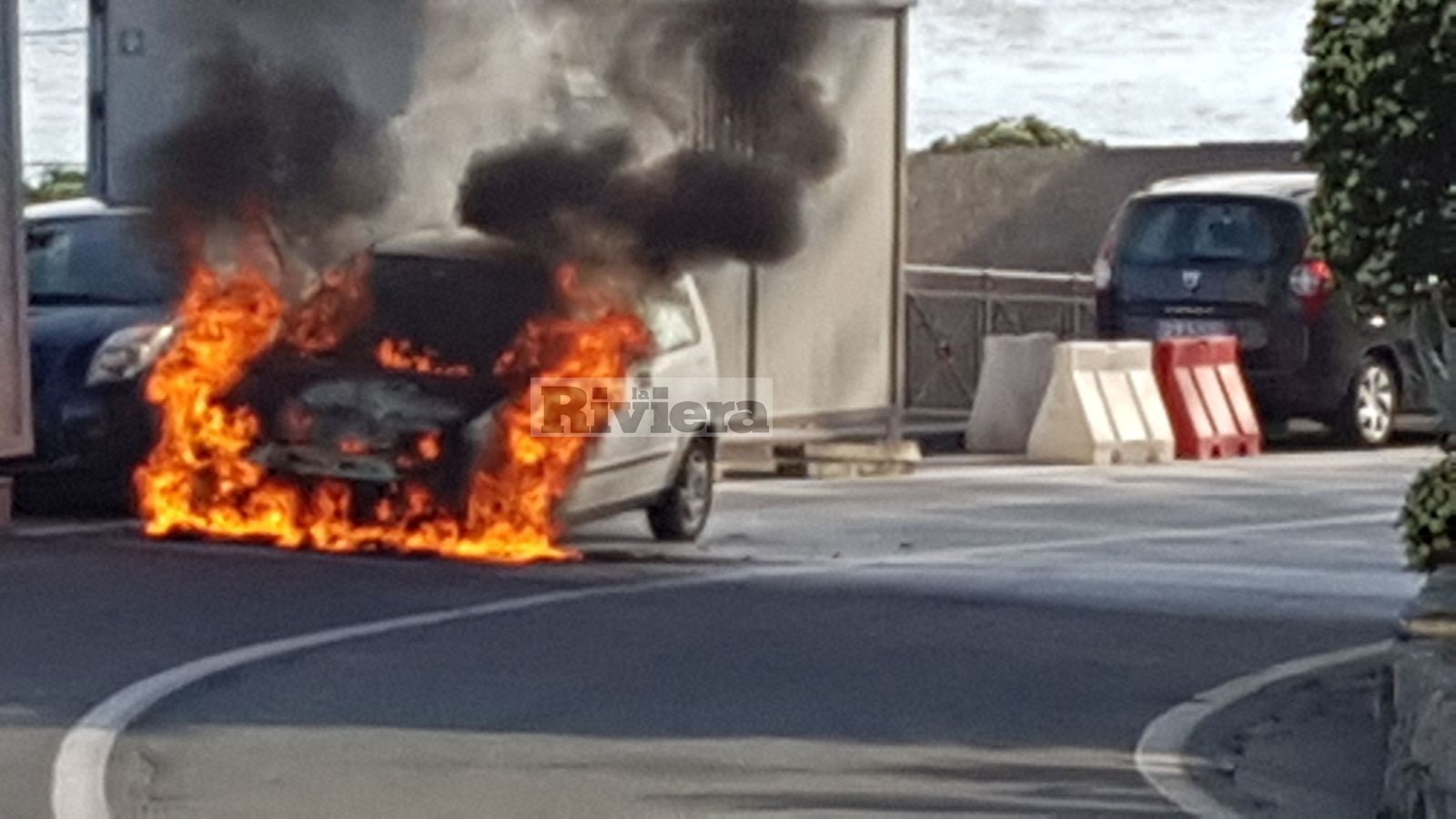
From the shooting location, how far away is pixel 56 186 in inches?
1154

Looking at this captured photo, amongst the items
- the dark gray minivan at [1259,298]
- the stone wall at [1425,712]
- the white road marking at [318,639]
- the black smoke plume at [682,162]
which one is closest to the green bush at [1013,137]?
the dark gray minivan at [1259,298]

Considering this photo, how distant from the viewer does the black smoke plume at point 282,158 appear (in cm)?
1962

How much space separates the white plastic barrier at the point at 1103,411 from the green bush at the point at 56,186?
7529mm

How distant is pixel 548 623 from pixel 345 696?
2387 mm

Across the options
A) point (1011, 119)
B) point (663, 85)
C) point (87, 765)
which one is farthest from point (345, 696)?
point (1011, 119)

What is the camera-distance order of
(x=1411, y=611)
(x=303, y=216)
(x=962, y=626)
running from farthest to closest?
1. (x=303, y=216)
2. (x=962, y=626)
3. (x=1411, y=611)

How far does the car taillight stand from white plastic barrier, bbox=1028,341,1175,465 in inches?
52.0

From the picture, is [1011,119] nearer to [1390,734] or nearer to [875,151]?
[875,151]

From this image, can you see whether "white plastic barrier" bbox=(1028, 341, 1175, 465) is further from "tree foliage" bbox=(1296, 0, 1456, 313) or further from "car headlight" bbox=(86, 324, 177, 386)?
"tree foliage" bbox=(1296, 0, 1456, 313)

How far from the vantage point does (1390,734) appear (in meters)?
11.1

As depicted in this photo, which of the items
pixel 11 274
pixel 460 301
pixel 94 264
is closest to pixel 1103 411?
pixel 94 264

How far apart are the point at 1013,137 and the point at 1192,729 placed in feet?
82.3

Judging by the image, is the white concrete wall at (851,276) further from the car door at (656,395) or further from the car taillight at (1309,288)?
the car taillight at (1309,288)

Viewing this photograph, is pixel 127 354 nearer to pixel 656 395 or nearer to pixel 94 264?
pixel 94 264
